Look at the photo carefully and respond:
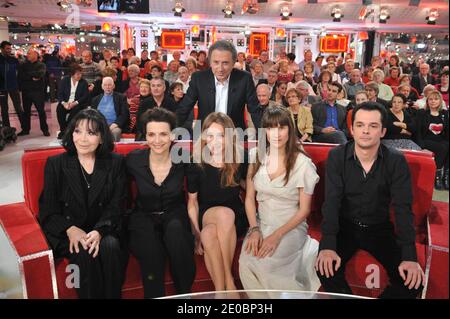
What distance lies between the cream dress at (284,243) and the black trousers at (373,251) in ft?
0.46

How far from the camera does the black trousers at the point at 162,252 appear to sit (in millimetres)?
2188

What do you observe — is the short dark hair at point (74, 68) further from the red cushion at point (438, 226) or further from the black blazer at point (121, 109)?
the red cushion at point (438, 226)

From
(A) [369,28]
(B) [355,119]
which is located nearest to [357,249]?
(B) [355,119]

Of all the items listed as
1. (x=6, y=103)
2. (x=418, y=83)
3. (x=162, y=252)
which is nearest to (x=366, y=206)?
(x=162, y=252)

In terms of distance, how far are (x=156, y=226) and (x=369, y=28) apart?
15362 mm

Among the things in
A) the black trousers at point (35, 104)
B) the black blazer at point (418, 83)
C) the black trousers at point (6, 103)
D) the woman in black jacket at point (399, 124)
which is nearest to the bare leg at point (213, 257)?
the woman in black jacket at point (399, 124)

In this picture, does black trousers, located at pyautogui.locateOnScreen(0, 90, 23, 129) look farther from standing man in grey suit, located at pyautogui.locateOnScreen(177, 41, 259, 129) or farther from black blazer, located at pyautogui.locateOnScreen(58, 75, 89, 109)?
standing man in grey suit, located at pyautogui.locateOnScreen(177, 41, 259, 129)

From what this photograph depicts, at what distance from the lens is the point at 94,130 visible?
2.32 metres

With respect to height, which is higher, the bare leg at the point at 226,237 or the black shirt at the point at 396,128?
the black shirt at the point at 396,128

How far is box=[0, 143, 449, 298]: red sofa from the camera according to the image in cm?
203

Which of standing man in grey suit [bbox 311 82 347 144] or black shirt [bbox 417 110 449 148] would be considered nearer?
black shirt [bbox 417 110 449 148]

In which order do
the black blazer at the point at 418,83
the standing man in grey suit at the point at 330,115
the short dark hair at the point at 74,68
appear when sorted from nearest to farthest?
the standing man in grey suit at the point at 330,115 → the short dark hair at the point at 74,68 → the black blazer at the point at 418,83

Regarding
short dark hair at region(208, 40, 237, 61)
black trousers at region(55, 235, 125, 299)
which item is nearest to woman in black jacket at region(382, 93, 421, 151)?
short dark hair at region(208, 40, 237, 61)
